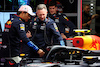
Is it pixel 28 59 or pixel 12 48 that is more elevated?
pixel 12 48

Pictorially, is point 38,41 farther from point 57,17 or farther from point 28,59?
point 57,17

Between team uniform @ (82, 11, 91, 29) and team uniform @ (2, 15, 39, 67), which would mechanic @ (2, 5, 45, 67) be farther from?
team uniform @ (82, 11, 91, 29)

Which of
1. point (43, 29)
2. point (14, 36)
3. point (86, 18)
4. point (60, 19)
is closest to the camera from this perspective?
point (14, 36)

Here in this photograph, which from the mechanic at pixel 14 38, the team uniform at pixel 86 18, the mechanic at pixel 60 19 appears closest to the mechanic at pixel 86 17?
the team uniform at pixel 86 18

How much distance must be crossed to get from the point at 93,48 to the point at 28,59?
1.50 metres

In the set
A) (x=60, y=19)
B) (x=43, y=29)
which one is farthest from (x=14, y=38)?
(x=60, y=19)

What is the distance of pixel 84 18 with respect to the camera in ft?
22.7

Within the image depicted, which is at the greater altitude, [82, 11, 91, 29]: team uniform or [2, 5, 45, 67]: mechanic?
[82, 11, 91, 29]: team uniform

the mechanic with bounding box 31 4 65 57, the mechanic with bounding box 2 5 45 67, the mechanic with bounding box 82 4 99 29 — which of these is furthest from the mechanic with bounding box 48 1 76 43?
the mechanic with bounding box 2 5 45 67

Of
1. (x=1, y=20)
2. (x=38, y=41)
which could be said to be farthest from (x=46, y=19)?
(x=1, y=20)

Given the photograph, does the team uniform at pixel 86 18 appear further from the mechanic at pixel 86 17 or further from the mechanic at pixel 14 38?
the mechanic at pixel 14 38

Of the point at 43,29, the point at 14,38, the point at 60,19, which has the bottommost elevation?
the point at 14,38

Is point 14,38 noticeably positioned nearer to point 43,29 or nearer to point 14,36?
point 14,36

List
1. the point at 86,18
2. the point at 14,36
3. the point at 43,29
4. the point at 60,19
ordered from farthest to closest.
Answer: the point at 86,18, the point at 60,19, the point at 43,29, the point at 14,36
